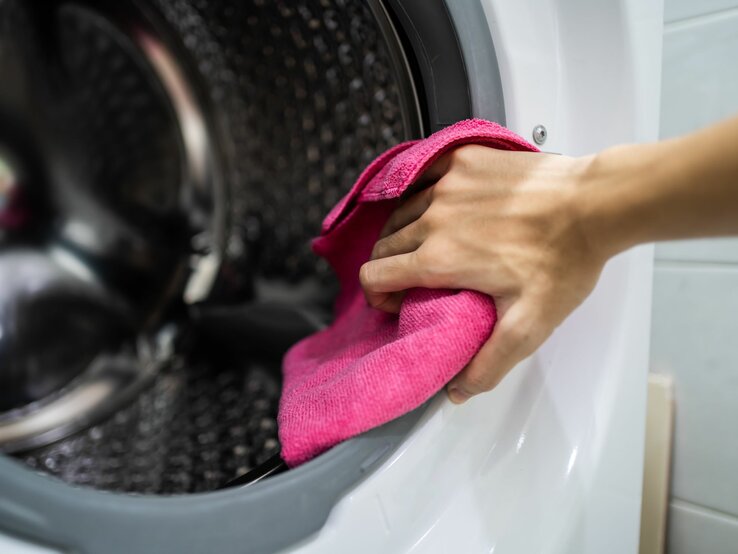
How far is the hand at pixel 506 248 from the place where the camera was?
306mm

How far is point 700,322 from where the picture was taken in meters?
0.56

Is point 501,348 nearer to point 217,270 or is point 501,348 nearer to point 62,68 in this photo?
point 217,270

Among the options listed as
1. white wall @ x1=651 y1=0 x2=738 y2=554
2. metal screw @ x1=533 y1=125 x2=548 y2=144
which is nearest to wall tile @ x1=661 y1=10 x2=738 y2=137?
white wall @ x1=651 y1=0 x2=738 y2=554

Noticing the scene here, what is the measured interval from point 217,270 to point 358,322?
0.42 meters

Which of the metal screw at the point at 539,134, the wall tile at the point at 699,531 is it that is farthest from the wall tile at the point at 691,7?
→ the wall tile at the point at 699,531

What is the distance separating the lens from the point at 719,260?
54 cm

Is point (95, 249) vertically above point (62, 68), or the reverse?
point (62, 68)

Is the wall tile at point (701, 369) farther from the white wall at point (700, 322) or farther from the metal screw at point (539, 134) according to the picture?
the metal screw at point (539, 134)

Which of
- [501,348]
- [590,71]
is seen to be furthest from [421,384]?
[590,71]

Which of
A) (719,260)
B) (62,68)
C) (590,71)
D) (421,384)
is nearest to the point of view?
(421,384)

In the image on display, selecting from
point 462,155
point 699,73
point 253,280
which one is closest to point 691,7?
point 699,73

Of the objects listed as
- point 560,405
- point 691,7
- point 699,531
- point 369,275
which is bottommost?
point 699,531

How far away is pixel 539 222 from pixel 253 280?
1.77 feet

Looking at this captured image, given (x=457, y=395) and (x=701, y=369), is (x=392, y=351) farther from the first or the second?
(x=701, y=369)
